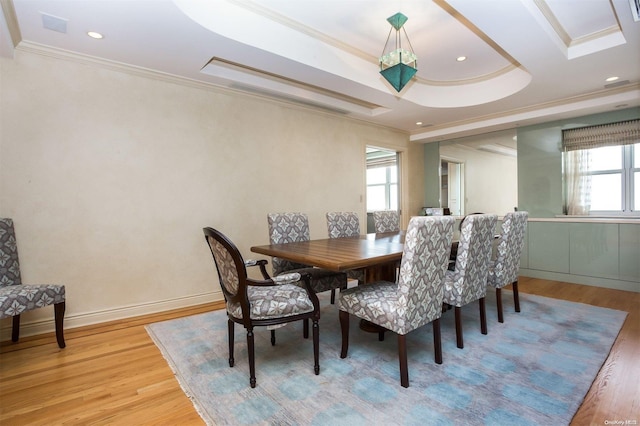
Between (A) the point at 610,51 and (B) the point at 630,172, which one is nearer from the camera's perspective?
(A) the point at 610,51

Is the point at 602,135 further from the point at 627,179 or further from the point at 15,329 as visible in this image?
the point at 15,329

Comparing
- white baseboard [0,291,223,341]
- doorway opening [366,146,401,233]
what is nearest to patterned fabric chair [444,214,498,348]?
white baseboard [0,291,223,341]

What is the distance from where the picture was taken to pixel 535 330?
2.65 metres

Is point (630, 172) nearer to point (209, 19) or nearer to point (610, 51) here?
point (610, 51)

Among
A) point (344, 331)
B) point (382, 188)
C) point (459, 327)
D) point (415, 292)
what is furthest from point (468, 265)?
point (382, 188)

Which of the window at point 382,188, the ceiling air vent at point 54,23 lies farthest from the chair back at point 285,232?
the window at point 382,188

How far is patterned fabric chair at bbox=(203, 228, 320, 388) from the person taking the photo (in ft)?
5.83

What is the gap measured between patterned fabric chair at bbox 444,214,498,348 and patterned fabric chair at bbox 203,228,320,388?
3.53ft

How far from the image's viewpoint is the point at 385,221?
13.1 ft

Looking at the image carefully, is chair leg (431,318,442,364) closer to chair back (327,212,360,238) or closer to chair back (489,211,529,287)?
chair back (489,211,529,287)

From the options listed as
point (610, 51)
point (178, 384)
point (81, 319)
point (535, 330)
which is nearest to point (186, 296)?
point (81, 319)

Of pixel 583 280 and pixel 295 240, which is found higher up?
pixel 295 240

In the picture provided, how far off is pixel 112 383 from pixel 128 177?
6.42 ft

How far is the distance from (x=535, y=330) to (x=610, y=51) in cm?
266
